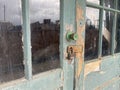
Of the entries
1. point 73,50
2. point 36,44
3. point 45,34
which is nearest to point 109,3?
point 73,50

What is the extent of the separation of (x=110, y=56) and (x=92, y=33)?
1.18ft

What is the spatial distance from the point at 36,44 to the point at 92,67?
0.60 m

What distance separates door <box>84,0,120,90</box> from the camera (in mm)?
1495

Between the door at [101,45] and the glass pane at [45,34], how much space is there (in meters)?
0.33

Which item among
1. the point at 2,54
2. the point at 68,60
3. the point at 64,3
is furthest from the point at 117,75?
the point at 2,54

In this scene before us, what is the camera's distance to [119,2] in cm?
187

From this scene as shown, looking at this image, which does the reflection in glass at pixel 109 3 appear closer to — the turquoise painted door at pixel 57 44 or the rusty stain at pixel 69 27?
the turquoise painted door at pixel 57 44

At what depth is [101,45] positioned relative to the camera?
1630 mm

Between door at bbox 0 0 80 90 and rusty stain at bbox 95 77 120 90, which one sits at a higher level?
door at bbox 0 0 80 90

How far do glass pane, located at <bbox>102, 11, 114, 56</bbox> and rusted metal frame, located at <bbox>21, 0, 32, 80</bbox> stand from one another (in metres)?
0.87

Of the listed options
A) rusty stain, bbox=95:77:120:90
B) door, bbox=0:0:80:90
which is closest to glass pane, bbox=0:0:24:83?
door, bbox=0:0:80:90

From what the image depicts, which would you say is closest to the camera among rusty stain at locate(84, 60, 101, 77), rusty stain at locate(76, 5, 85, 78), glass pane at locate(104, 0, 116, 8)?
rusty stain at locate(76, 5, 85, 78)

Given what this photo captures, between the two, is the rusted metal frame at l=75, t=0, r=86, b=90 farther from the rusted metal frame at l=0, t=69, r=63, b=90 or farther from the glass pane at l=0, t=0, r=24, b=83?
the glass pane at l=0, t=0, r=24, b=83

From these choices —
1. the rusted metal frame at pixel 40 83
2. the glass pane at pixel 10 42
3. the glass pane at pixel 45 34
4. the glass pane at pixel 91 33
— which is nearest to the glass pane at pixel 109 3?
the glass pane at pixel 91 33
